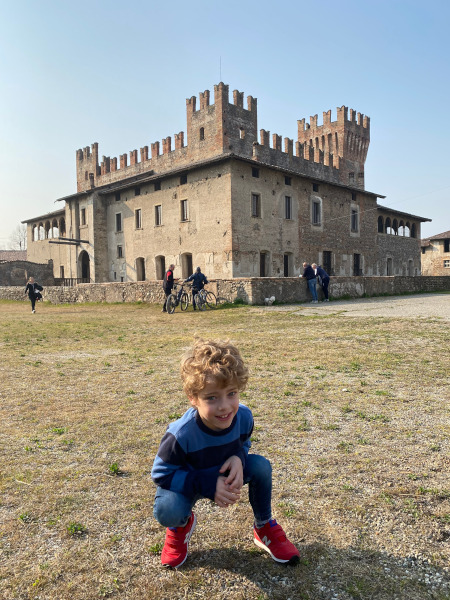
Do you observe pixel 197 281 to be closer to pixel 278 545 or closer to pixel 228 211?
pixel 228 211

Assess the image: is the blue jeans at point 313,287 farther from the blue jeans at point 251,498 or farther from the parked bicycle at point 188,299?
the blue jeans at point 251,498

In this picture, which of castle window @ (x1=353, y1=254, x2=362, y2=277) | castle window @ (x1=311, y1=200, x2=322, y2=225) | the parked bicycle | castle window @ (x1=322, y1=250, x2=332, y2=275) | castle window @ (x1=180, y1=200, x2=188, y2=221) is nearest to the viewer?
the parked bicycle

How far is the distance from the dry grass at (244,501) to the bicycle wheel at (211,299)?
10.5 meters

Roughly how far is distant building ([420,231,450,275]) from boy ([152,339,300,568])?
5210 cm

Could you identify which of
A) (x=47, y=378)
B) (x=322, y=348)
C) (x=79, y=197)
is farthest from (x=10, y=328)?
(x=79, y=197)

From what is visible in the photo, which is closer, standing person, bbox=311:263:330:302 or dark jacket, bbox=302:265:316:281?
dark jacket, bbox=302:265:316:281

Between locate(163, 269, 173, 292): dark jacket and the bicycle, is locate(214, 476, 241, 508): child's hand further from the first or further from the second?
locate(163, 269, 173, 292): dark jacket

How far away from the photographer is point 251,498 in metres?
2.13

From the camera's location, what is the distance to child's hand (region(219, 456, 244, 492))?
6.45ft

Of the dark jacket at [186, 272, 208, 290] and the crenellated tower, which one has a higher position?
the crenellated tower

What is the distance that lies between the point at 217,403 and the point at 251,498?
1.88ft

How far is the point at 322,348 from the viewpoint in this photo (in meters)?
7.23

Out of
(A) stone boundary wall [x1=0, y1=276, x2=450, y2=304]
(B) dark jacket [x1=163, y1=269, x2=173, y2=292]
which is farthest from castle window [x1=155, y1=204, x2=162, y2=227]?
(B) dark jacket [x1=163, y1=269, x2=173, y2=292]

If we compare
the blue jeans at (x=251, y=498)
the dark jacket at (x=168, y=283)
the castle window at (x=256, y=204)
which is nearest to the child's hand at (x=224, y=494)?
the blue jeans at (x=251, y=498)
